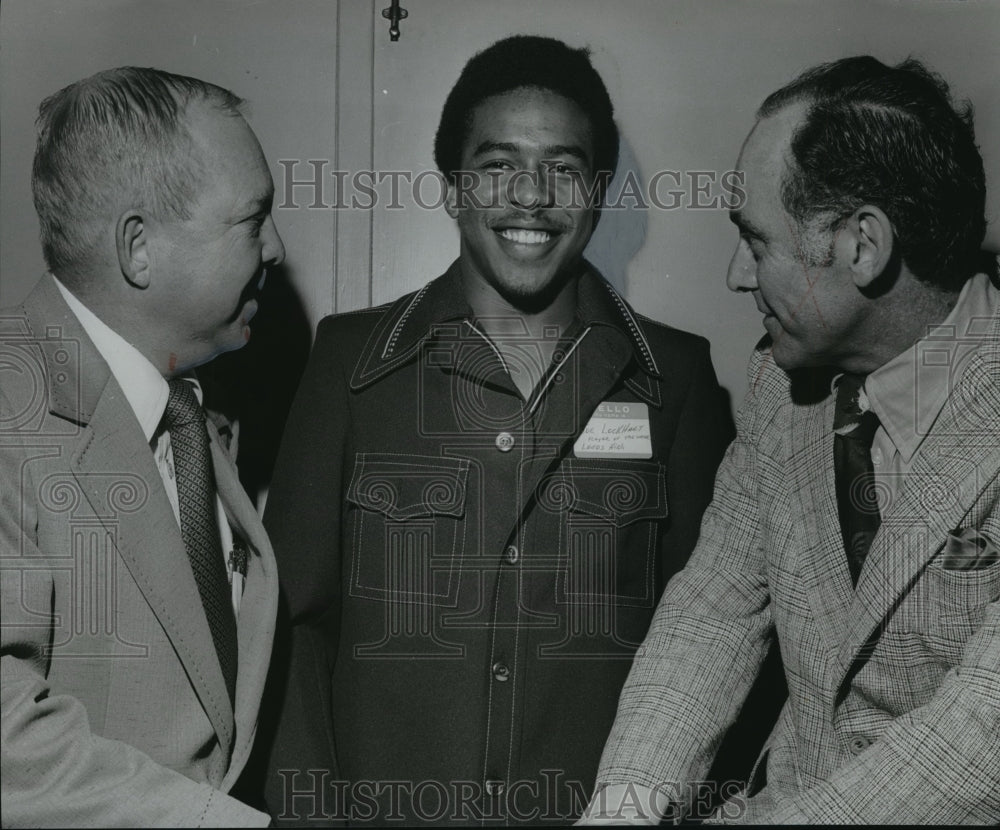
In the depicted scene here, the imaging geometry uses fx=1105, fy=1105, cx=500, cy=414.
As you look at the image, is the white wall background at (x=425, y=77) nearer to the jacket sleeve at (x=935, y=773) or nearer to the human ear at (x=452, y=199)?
the human ear at (x=452, y=199)

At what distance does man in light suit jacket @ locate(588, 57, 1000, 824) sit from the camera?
1.49 meters

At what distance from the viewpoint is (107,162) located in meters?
1.51

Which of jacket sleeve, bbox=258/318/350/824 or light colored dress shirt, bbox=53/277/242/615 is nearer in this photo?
light colored dress shirt, bbox=53/277/242/615

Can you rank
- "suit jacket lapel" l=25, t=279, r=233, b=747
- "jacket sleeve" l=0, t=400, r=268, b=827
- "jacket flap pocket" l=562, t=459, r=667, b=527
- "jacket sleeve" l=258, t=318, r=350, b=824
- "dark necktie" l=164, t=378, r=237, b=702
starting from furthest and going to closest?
"jacket flap pocket" l=562, t=459, r=667, b=527 → "jacket sleeve" l=258, t=318, r=350, b=824 → "dark necktie" l=164, t=378, r=237, b=702 → "suit jacket lapel" l=25, t=279, r=233, b=747 → "jacket sleeve" l=0, t=400, r=268, b=827

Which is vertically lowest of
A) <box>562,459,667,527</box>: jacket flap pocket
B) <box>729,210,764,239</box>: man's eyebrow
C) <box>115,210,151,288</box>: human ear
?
<box>562,459,667,527</box>: jacket flap pocket

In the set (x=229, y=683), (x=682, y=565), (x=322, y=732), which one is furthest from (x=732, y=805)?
(x=229, y=683)

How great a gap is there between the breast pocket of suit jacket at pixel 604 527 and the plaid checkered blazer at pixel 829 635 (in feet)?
0.35

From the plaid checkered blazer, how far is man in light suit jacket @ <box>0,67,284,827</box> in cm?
57

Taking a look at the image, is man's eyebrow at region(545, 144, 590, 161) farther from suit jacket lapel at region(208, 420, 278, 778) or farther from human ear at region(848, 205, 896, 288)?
suit jacket lapel at region(208, 420, 278, 778)

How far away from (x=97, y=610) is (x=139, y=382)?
1.05ft

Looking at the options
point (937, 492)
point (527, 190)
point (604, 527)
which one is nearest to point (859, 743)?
point (937, 492)

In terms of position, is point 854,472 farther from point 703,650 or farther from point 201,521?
point 201,521

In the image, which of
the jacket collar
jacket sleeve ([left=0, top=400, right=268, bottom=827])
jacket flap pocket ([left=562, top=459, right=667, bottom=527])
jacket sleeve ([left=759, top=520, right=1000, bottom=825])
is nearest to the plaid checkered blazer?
jacket sleeve ([left=759, top=520, right=1000, bottom=825])

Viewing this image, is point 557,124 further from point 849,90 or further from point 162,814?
point 162,814
